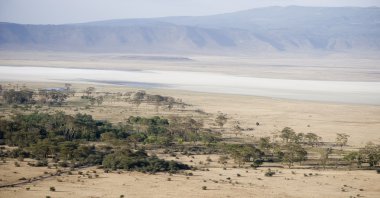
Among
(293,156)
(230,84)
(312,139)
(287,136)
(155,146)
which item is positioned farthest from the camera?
(230,84)

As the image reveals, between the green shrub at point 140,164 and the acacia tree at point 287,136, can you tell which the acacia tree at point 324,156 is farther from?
the green shrub at point 140,164

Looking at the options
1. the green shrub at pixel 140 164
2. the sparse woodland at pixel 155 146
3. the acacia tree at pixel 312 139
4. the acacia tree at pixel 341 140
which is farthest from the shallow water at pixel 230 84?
the green shrub at pixel 140 164

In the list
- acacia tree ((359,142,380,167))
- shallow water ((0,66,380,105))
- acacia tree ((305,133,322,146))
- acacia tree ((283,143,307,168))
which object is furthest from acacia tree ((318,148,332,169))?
shallow water ((0,66,380,105))

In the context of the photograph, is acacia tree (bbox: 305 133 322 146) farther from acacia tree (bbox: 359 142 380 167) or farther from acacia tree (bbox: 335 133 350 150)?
acacia tree (bbox: 359 142 380 167)

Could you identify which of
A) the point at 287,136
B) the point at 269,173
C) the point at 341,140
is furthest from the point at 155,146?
the point at 341,140

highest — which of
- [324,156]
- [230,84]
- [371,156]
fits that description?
[230,84]

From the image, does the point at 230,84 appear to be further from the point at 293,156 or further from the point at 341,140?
the point at 293,156

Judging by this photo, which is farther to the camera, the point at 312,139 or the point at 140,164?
the point at 312,139

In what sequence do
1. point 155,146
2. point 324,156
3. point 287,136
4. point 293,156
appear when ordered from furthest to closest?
point 287,136
point 155,146
point 324,156
point 293,156

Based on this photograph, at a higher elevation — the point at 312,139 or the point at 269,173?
the point at 312,139

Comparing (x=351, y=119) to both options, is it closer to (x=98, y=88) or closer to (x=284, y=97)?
(x=284, y=97)
